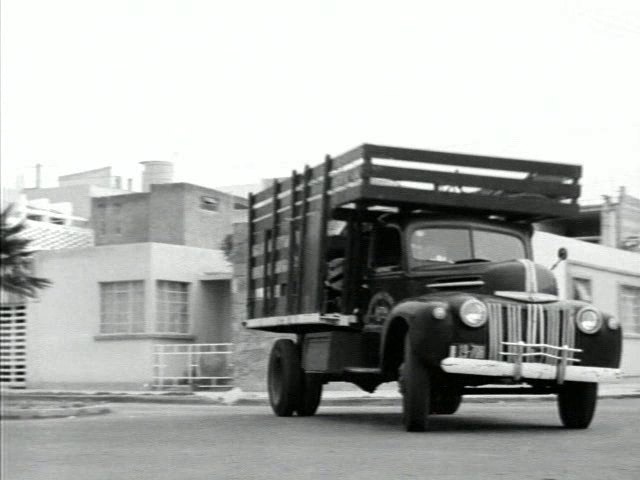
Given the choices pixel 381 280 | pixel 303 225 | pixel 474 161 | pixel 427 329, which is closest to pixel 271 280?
pixel 303 225

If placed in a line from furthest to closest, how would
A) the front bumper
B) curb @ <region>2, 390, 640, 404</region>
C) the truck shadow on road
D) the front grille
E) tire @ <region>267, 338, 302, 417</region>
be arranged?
1. curb @ <region>2, 390, 640, 404</region>
2. tire @ <region>267, 338, 302, 417</region>
3. the truck shadow on road
4. the front grille
5. the front bumper

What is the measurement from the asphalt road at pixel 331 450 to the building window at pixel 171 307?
29.2ft

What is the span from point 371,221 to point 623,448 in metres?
3.85

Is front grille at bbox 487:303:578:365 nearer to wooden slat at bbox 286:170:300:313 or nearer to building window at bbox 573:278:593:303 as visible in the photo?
wooden slat at bbox 286:170:300:313

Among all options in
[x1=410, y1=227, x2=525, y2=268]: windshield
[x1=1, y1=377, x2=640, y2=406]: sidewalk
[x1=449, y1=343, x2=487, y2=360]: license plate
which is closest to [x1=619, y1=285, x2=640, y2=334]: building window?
[x1=1, y1=377, x2=640, y2=406]: sidewalk

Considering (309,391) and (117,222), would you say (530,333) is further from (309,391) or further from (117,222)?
(117,222)

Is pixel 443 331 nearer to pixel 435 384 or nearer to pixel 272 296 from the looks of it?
pixel 435 384

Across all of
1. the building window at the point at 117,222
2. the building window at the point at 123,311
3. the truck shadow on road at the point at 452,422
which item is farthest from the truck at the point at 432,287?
the building window at the point at 117,222

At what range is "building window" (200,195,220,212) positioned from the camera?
32.0 metres

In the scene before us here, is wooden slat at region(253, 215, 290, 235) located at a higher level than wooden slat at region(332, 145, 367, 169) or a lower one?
lower

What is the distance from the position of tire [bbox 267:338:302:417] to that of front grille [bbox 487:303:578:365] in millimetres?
3744

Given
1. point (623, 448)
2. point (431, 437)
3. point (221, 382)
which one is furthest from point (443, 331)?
point (221, 382)

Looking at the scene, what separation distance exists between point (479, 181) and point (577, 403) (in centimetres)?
226

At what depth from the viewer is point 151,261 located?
62.9ft
